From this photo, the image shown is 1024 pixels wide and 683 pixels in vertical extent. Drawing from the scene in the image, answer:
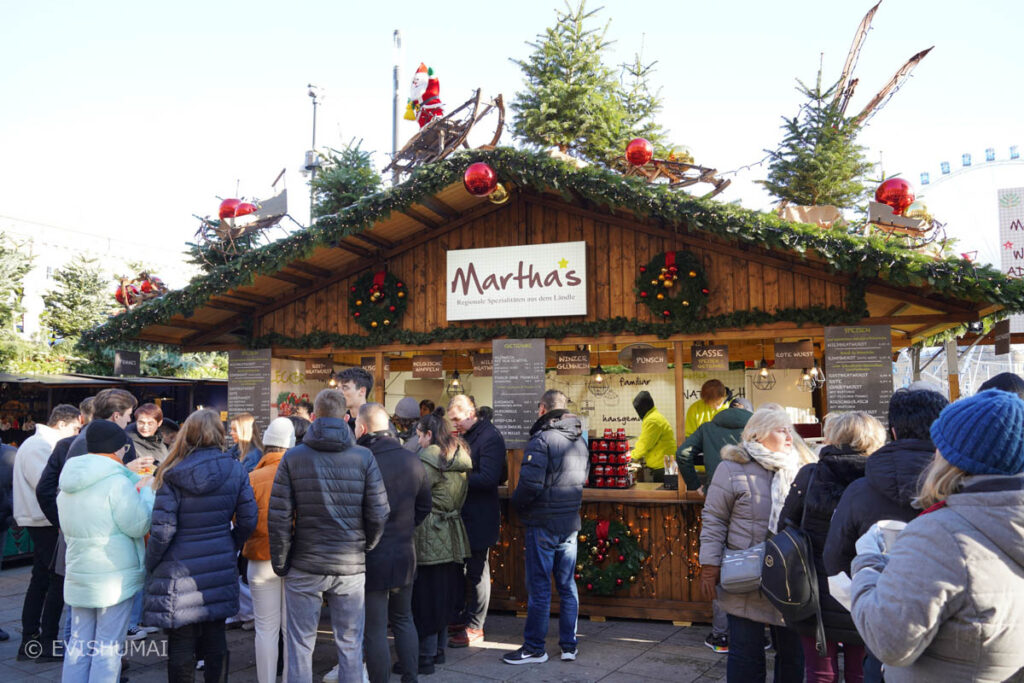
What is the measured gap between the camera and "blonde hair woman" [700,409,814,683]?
3.60m

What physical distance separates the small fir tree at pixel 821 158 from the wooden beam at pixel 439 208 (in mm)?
7793

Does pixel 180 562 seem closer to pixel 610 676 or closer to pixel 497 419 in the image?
pixel 610 676

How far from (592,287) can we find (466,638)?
3303 millimetres

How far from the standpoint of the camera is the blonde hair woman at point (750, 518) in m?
3.60

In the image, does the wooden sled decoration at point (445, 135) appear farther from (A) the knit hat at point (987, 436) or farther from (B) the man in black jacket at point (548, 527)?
(A) the knit hat at point (987, 436)

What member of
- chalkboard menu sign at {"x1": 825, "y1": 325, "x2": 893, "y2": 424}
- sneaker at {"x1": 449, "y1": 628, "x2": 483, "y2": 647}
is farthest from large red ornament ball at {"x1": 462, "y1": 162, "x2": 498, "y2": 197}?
sneaker at {"x1": 449, "y1": 628, "x2": 483, "y2": 647}

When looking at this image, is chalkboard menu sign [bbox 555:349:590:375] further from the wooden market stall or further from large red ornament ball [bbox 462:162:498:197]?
large red ornament ball [bbox 462:162:498:197]

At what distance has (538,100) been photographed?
1419 cm

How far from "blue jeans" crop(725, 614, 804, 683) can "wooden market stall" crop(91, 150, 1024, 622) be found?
2.53 m

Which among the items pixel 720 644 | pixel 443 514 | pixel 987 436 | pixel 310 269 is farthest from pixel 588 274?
pixel 987 436

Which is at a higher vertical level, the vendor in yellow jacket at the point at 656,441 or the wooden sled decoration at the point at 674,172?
the wooden sled decoration at the point at 674,172

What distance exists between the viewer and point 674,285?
6523mm

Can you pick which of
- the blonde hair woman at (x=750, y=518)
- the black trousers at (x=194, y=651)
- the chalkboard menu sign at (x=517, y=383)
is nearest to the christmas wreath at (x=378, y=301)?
the chalkboard menu sign at (x=517, y=383)

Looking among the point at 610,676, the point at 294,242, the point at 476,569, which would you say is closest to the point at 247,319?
the point at 294,242
